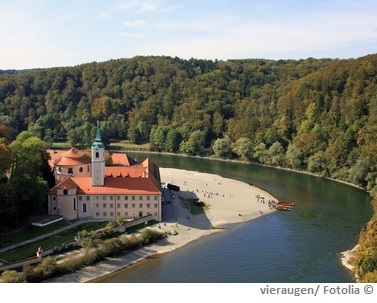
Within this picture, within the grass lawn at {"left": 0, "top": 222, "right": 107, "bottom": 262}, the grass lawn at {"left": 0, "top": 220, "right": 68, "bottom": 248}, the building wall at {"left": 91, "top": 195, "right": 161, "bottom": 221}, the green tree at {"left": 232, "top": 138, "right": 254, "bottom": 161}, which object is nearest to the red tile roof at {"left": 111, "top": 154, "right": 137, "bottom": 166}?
the building wall at {"left": 91, "top": 195, "right": 161, "bottom": 221}

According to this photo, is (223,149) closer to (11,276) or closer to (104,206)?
(104,206)

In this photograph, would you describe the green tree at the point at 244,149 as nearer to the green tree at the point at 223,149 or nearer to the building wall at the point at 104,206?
the green tree at the point at 223,149

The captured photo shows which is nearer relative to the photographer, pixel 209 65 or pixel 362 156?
pixel 362 156

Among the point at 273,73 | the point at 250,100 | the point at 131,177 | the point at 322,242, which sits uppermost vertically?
the point at 273,73

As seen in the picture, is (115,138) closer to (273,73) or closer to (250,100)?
(250,100)

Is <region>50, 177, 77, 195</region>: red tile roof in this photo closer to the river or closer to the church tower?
the church tower

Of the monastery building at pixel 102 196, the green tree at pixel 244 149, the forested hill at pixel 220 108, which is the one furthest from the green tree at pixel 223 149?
the monastery building at pixel 102 196
